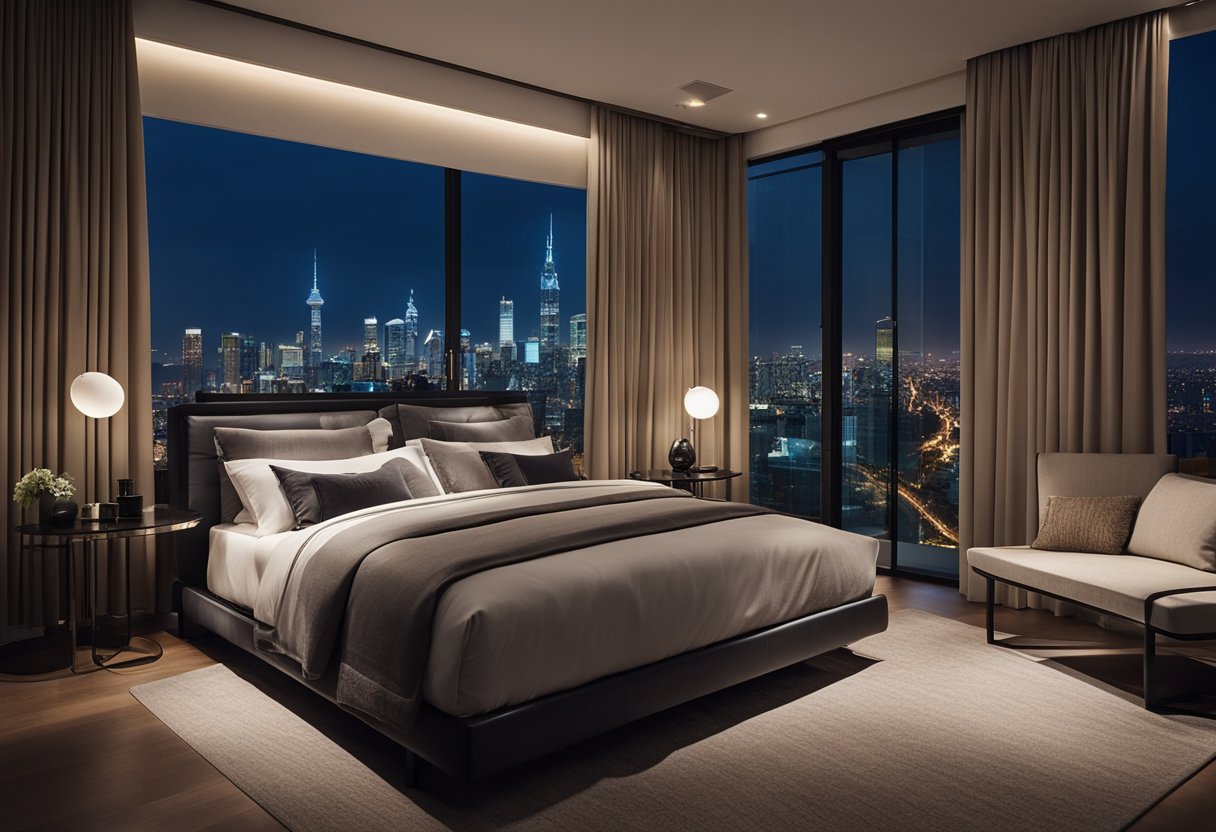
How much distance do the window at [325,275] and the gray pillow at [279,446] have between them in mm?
661

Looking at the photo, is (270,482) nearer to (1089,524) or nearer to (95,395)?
(95,395)

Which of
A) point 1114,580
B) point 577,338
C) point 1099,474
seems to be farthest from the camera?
point 577,338

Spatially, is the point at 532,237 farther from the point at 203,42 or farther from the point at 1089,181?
the point at 1089,181

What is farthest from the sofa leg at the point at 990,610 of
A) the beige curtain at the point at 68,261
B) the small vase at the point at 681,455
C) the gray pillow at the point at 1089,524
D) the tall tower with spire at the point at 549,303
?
the beige curtain at the point at 68,261

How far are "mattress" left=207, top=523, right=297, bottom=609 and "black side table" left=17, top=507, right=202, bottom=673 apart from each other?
0.49ft

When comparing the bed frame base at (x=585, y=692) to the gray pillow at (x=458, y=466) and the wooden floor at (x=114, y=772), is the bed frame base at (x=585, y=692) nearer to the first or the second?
the wooden floor at (x=114, y=772)

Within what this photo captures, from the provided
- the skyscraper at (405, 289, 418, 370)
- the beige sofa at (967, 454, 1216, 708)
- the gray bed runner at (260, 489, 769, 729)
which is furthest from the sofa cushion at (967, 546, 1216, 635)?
the skyscraper at (405, 289, 418, 370)

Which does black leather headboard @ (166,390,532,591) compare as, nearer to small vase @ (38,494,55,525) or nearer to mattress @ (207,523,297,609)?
mattress @ (207,523,297,609)

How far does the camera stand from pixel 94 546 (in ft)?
12.4

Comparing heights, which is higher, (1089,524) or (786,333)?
(786,333)

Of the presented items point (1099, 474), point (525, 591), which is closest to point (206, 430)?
point (525, 591)

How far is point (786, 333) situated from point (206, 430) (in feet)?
12.9

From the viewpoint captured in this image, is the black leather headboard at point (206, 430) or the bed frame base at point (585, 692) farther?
the black leather headboard at point (206, 430)

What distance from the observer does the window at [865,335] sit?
5289mm
